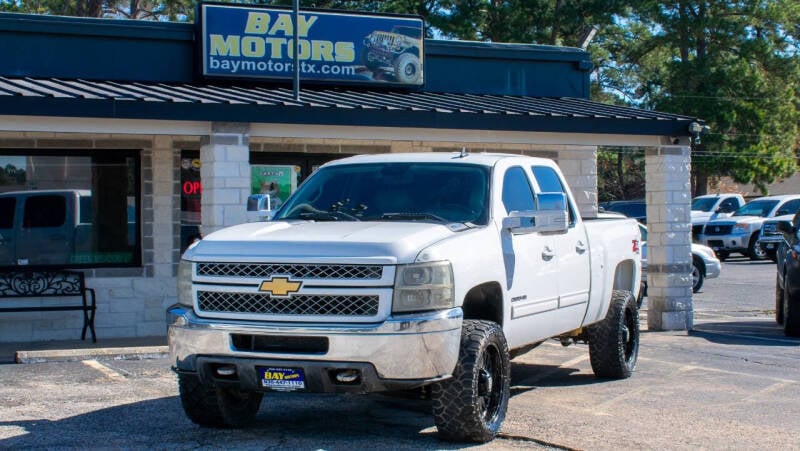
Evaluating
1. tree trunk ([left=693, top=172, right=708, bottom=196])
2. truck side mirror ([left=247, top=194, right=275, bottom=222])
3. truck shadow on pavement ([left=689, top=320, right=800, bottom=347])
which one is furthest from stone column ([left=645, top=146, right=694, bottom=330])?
tree trunk ([left=693, top=172, right=708, bottom=196])

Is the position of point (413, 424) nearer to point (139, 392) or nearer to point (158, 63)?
point (139, 392)

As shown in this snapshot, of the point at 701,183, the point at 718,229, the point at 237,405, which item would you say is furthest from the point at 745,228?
the point at 237,405

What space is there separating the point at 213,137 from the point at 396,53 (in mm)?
4074

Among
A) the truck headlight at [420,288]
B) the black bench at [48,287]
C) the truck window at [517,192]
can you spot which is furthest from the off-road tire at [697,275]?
the truck headlight at [420,288]

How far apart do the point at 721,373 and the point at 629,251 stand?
1.45 meters

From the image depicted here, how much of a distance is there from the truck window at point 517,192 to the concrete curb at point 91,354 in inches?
189

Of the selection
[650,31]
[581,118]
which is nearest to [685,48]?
[650,31]

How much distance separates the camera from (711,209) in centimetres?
3400

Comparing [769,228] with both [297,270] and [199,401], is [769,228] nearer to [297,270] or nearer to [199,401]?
[199,401]

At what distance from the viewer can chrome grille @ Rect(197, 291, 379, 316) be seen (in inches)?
261

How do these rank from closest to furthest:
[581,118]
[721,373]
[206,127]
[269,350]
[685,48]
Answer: [269,350] → [721,373] → [206,127] → [581,118] → [685,48]

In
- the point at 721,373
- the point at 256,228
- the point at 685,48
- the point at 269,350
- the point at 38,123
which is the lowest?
the point at 721,373

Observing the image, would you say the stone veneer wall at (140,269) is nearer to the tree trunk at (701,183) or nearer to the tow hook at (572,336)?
the tow hook at (572,336)

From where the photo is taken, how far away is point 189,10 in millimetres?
38312
